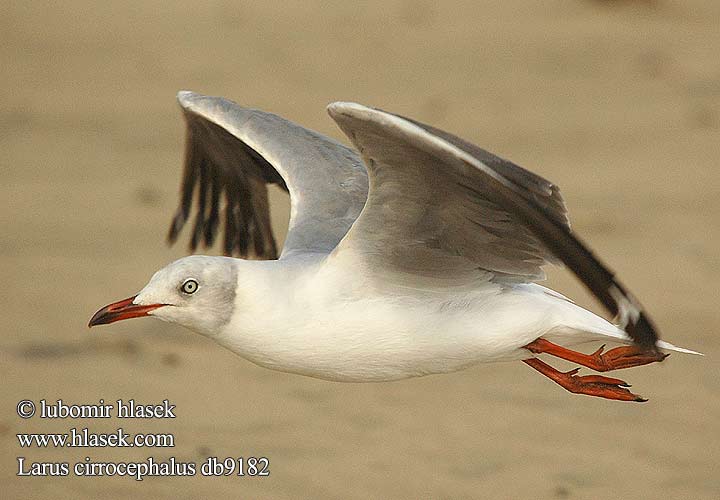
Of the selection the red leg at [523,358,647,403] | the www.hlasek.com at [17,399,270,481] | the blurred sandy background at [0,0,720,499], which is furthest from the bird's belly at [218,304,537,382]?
the www.hlasek.com at [17,399,270,481]

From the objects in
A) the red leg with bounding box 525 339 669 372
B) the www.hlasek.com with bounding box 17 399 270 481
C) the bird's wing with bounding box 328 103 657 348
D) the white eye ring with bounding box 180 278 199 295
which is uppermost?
the bird's wing with bounding box 328 103 657 348

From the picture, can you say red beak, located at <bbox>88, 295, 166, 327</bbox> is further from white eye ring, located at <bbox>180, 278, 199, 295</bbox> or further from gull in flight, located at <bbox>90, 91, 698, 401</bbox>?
white eye ring, located at <bbox>180, 278, 199, 295</bbox>

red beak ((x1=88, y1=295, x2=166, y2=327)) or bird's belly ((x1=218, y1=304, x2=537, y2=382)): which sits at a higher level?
red beak ((x1=88, y1=295, x2=166, y2=327))

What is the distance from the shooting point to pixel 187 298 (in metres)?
5.66

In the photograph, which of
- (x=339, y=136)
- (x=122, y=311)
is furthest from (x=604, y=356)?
(x=339, y=136)

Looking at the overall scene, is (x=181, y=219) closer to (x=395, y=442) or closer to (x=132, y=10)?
(x=395, y=442)

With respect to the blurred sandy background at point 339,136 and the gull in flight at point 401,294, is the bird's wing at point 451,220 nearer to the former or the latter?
the gull in flight at point 401,294

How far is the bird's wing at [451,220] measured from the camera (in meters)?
5.03

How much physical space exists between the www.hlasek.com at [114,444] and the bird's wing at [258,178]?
1.10 meters

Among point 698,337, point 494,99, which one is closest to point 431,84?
point 494,99

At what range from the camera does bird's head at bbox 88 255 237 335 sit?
Result: 18.6 feet

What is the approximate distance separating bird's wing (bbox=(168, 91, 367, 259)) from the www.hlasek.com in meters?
1.10

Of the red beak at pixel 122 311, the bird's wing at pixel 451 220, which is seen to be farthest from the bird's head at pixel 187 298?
the bird's wing at pixel 451 220

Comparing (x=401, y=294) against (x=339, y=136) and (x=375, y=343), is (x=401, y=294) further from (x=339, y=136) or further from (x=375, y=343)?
(x=339, y=136)
